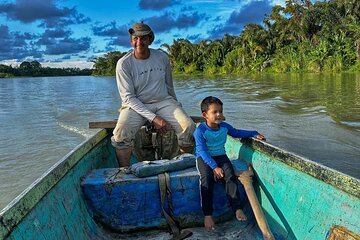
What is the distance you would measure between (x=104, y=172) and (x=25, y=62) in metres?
148

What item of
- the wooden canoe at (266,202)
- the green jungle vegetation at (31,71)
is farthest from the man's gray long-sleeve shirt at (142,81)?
the green jungle vegetation at (31,71)

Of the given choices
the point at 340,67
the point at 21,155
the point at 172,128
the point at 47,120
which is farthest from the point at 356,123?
the point at 340,67

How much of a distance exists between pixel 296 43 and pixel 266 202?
36576mm

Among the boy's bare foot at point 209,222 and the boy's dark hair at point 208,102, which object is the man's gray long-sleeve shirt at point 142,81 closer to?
the boy's dark hair at point 208,102

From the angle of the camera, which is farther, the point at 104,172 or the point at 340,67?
the point at 340,67

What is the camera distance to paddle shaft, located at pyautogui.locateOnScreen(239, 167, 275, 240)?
94.1 inches

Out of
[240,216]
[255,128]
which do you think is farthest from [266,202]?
[255,128]

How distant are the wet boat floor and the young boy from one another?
2.6 inches

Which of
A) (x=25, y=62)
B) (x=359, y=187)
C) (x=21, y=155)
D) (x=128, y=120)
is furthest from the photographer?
(x=25, y=62)

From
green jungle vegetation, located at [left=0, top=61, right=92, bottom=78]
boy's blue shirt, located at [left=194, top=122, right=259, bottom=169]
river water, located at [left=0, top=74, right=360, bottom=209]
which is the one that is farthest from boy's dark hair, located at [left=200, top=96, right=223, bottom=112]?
green jungle vegetation, located at [left=0, top=61, right=92, bottom=78]

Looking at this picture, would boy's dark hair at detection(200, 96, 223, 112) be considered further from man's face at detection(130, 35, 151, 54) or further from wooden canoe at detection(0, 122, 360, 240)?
man's face at detection(130, 35, 151, 54)

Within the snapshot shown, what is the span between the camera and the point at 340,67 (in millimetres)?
28734

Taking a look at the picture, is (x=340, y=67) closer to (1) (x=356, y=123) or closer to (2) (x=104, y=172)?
(1) (x=356, y=123)

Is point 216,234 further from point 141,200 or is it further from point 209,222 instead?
point 141,200
